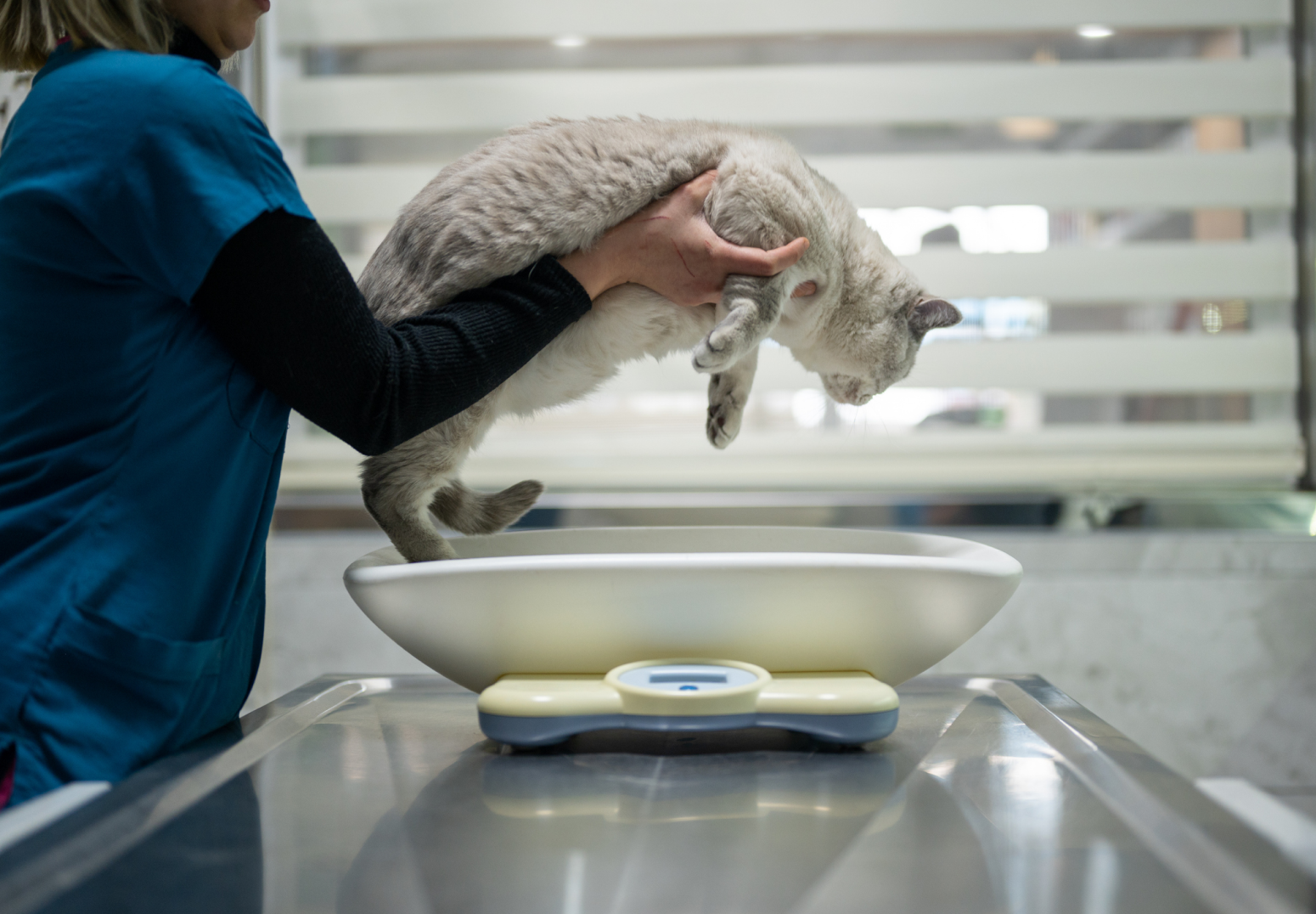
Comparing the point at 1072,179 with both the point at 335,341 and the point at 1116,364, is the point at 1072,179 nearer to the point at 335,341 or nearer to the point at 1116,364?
the point at 1116,364

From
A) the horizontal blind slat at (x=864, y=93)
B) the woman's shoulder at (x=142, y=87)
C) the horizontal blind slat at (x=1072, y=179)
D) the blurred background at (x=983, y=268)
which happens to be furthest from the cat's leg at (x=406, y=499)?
the horizontal blind slat at (x=1072, y=179)

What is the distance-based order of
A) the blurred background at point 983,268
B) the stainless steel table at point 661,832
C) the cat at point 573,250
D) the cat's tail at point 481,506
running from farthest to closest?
the blurred background at point 983,268 → the cat's tail at point 481,506 → the cat at point 573,250 → the stainless steel table at point 661,832

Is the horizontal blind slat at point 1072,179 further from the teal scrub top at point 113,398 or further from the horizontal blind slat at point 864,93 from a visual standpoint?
the teal scrub top at point 113,398

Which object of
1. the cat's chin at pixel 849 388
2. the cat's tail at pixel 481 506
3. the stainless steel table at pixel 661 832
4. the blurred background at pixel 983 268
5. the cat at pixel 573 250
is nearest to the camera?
the stainless steel table at pixel 661 832

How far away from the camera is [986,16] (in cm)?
177

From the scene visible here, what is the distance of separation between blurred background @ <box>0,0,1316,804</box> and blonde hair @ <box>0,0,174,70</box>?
3.55 feet

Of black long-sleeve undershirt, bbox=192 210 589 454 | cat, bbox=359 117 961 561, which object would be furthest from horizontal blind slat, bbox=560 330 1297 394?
black long-sleeve undershirt, bbox=192 210 589 454

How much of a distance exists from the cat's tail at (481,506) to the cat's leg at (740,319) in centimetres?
28

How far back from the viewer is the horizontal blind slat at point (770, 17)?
175 cm

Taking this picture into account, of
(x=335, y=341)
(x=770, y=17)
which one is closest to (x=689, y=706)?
(x=335, y=341)

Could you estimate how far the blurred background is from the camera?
5.68 ft

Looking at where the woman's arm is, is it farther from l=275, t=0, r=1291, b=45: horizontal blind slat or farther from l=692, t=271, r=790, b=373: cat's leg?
l=275, t=0, r=1291, b=45: horizontal blind slat

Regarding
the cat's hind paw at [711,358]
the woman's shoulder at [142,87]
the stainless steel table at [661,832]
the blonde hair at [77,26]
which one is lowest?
the stainless steel table at [661,832]

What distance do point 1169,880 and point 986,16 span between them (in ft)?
5.65
